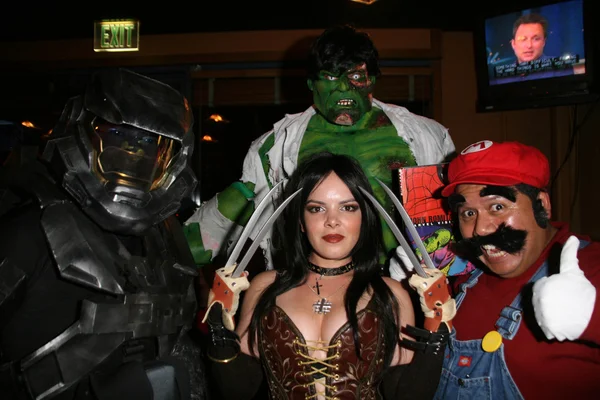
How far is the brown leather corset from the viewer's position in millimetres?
2125

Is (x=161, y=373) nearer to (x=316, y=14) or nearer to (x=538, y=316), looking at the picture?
(x=538, y=316)

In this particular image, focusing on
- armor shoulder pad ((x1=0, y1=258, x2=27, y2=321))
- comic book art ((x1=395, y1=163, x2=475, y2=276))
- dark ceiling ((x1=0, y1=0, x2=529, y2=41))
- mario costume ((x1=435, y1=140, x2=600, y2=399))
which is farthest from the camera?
dark ceiling ((x1=0, y1=0, x2=529, y2=41))

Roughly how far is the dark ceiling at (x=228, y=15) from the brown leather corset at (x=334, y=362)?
4.40m

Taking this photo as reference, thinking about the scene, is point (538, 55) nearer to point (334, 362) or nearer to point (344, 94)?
point (344, 94)

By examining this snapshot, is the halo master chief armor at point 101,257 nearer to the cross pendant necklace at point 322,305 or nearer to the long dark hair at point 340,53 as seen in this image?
the cross pendant necklace at point 322,305

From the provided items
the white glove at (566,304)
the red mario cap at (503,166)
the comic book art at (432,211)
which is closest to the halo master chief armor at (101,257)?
the comic book art at (432,211)

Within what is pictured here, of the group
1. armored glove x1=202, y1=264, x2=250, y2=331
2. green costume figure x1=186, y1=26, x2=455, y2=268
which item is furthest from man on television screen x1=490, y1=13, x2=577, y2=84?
armored glove x1=202, y1=264, x2=250, y2=331

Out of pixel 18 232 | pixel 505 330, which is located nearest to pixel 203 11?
pixel 18 232

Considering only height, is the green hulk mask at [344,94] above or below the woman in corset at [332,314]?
above

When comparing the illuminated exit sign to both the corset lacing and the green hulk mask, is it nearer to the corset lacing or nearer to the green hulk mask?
the green hulk mask

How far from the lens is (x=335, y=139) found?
123 inches

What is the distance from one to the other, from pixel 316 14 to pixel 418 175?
3.97 meters

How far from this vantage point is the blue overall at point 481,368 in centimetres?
206

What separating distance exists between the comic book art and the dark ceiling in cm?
352
